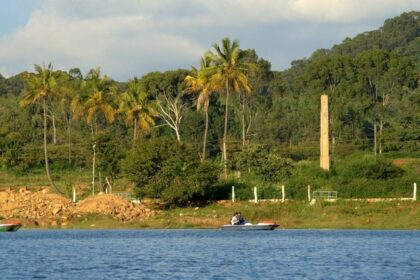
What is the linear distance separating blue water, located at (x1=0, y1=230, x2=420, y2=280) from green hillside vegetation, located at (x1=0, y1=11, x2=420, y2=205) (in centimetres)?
1236

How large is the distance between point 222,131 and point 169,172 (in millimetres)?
47367

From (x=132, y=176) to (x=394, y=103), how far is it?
191ft

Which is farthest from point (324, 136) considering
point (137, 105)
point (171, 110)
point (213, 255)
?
point (171, 110)

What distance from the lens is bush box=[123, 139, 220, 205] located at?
7919 cm

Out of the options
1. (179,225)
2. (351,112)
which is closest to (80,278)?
(179,225)

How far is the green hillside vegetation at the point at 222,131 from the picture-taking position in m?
81.2

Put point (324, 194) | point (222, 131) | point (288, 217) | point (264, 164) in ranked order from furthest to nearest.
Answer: point (222, 131) → point (264, 164) → point (324, 194) → point (288, 217)

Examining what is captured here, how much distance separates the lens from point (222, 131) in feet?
417

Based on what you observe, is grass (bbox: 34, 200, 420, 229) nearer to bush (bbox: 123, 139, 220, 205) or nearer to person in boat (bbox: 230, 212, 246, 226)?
bush (bbox: 123, 139, 220, 205)

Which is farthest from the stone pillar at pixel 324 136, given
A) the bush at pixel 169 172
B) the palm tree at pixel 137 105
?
the palm tree at pixel 137 105

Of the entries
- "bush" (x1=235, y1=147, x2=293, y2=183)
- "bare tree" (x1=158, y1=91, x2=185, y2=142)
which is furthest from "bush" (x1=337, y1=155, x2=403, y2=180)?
"bare tree" (x1=158, y1=91, x2=185, y2=142)

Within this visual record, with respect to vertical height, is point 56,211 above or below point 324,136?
below

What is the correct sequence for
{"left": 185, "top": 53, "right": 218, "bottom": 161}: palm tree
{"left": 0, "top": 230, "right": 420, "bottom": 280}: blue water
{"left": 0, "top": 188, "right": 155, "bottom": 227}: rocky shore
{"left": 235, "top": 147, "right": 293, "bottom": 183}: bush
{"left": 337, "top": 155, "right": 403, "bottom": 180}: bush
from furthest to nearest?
{"left": 185, "top": 53, "right": 218, "bottom": 161}: palm tree < {"left": 235, "top": 147, "right": 293, "bottom": 183}: bush < {"left": 337, "top": 155, "right": 403, "bottom": 180}: bush < {"left": 0, "top": 188, "right": 155, "bottom": 227}: rocky shore < {"left": 0, "top": 230, "right": 420, "bottom": 280}: blue water

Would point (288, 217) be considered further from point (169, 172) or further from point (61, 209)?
point (61, 209)
